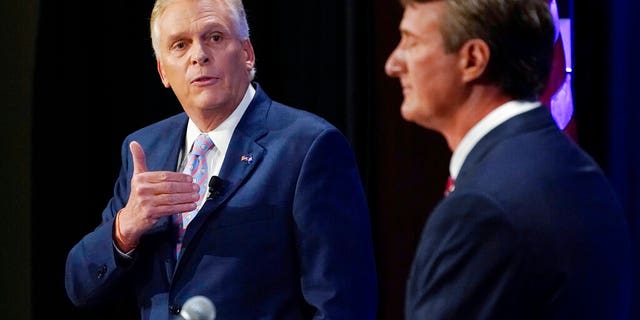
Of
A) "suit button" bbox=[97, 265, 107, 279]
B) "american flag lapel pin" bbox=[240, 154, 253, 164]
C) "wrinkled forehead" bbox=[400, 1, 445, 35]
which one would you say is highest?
"wrinkled forehead" bbox=[400, 1, 445, 35]

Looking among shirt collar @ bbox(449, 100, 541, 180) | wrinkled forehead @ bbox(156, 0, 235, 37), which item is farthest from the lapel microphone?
shirt collar @ bbox(449, 100, 541, 180)

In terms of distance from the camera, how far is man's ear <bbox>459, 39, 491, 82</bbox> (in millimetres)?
1527

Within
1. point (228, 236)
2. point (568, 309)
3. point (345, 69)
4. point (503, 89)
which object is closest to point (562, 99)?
point (345, 69)

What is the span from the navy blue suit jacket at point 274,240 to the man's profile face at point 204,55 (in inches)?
3.5

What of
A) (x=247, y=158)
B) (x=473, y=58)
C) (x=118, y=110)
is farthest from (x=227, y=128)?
(x=118, y=110)

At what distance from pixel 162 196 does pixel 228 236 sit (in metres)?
0.17

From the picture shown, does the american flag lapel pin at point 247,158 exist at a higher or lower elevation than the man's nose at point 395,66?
lower

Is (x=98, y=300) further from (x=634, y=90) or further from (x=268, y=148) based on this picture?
(x=634, y=90)

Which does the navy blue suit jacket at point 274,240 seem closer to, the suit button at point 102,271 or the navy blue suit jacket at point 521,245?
the suit button at point 102,271

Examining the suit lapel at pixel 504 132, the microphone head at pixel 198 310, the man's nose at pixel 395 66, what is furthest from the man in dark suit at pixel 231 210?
the suit lapel at pixel 504 132

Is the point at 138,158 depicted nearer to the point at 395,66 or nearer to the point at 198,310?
the point at 198,310

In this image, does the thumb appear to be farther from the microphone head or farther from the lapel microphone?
the microphone head

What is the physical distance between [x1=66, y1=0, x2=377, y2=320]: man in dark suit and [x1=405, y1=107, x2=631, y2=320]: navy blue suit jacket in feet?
2.53

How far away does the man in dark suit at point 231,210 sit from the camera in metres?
2.23
